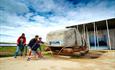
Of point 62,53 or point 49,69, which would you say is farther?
point 62,53

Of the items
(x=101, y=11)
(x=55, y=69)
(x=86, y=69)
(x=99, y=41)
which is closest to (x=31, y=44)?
(x=55, y=69)

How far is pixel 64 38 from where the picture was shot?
10266 mm

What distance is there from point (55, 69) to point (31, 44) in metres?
3.70

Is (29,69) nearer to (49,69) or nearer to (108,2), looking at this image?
(49,69)

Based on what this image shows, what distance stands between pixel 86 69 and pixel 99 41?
45.1 ft

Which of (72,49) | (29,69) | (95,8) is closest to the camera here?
(29,69)

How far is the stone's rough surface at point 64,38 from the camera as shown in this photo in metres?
10.3

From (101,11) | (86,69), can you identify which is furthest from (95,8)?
(86,69)

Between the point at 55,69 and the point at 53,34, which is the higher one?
the point at 53,34

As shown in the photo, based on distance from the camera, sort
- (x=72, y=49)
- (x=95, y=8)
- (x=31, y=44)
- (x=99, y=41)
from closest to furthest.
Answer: (x=31, y=44)
(x=72, y=49)
(x=95, y=8)
(x=99, y=41)

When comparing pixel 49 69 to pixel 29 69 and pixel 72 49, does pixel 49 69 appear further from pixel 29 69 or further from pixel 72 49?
pixel 72 49

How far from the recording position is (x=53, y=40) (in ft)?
36.6

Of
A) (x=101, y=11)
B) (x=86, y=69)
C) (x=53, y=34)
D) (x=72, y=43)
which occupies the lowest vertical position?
(x=86, y=69)

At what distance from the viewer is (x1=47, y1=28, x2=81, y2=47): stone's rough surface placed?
10.3 metres
